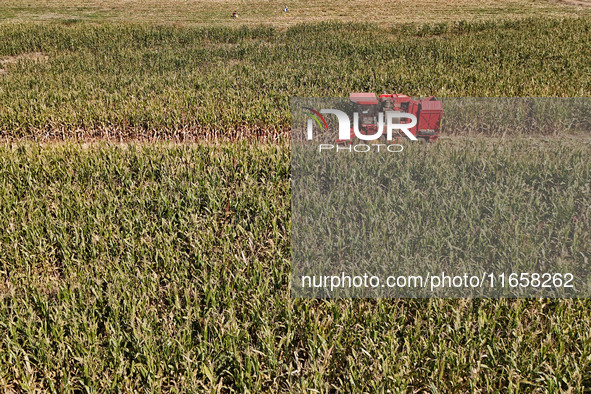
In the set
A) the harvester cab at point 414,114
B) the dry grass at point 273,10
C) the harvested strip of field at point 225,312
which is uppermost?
the dry grass at point 273,10

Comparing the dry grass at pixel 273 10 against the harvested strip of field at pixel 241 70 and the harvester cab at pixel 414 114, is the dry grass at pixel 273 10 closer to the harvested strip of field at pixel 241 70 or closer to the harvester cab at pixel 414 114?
the harvested strip of field at pixel 241 70

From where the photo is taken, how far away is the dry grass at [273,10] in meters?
27.3

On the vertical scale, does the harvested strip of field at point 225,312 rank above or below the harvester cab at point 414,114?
below

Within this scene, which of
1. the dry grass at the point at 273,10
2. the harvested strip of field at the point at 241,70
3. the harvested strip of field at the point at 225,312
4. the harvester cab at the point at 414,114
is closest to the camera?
the harvested strip of field at the point at 225,312

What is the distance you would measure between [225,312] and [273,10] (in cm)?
3154

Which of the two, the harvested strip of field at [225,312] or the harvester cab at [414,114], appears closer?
the harvested strip of field at [225,312]

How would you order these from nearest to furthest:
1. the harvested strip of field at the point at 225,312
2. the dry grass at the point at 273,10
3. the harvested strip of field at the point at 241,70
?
the harvested strip of field at the point at 225,312 < the harvested strip of field at the point at 241,70 < the dry grass at the point at 273,10

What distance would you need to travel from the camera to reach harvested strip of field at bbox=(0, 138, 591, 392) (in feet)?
11.1

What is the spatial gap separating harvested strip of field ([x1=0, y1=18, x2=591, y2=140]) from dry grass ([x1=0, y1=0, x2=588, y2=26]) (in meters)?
5.23

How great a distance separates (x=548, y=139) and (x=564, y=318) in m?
7.27

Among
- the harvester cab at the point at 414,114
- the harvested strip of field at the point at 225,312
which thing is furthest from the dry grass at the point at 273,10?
the harvested strip of field at the point at 225,312

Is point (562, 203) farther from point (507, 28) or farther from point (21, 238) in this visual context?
point (507, 28)

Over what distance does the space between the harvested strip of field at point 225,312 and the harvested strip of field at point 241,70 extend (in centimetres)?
481

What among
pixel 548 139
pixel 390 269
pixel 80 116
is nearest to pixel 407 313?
pixel 390 269
